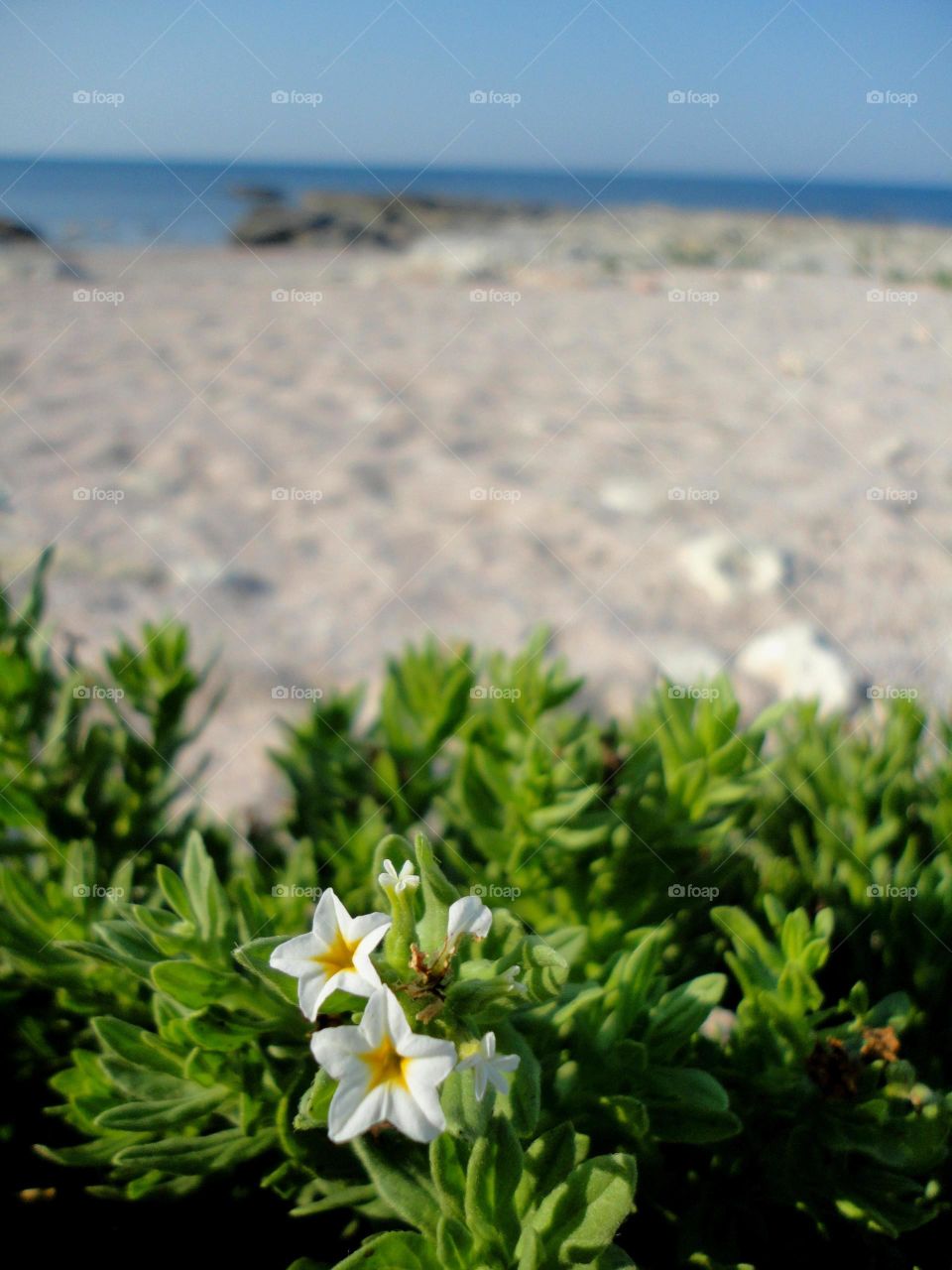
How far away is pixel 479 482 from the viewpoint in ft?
14.2

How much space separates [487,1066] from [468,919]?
108 millimetres

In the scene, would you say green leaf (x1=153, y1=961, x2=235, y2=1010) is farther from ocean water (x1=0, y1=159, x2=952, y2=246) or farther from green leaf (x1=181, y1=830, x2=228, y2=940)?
ocean water (x1=0, y1=159, x2=952, y2=246)

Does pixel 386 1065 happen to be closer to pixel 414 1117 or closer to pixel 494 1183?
pixel 414 1117

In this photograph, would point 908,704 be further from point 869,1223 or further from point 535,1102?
point 535,1102

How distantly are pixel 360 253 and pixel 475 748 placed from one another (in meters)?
10.7

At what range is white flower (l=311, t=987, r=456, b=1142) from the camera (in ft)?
2.58

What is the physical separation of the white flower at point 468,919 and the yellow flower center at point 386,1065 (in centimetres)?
9

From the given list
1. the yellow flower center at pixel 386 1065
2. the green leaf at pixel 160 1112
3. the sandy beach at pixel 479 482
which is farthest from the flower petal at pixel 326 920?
the sandy beach at pixel 479 482

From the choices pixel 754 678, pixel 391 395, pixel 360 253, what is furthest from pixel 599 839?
pixel 360 253

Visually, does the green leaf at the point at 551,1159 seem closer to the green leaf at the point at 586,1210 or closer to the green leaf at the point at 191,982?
the green leaf at the point at 586,1210

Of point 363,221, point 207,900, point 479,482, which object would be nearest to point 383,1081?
point 207,900

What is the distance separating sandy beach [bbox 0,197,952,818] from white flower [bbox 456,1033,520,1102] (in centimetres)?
93

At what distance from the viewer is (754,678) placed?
3.25 m

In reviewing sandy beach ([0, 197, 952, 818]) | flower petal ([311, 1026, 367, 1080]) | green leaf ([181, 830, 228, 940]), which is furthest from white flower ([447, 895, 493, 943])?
sandy beach ([0, 197, 952, 818])
